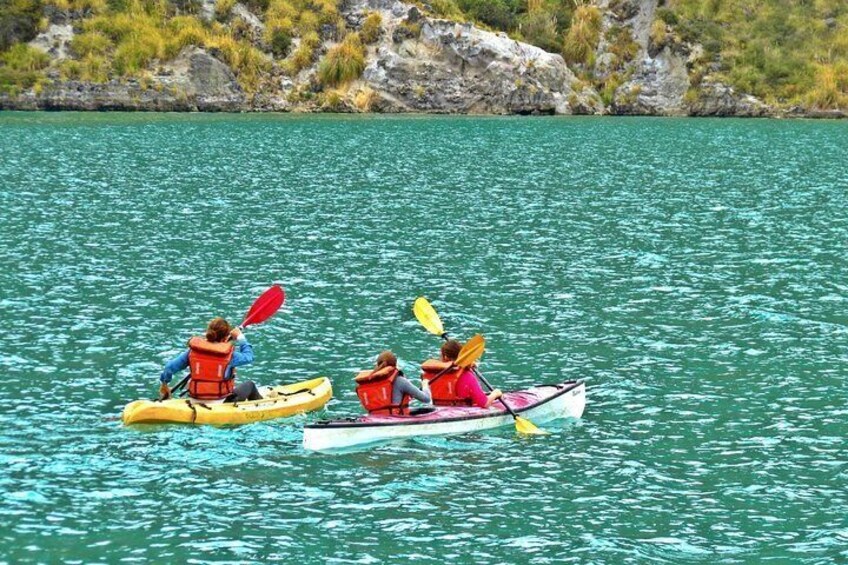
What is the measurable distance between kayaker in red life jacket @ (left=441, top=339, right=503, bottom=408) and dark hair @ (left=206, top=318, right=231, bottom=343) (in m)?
4.64

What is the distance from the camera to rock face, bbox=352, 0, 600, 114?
11456 centimetres

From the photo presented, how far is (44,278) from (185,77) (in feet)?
248

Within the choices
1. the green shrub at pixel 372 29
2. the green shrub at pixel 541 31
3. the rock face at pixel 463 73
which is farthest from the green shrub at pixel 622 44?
the green shrub at pixel 372 29

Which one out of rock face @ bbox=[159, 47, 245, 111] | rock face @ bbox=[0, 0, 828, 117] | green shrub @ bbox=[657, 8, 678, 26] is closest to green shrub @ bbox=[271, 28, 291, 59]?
rock face @ bbox=[0, 0, 828, 117]

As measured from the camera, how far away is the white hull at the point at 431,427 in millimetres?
22672

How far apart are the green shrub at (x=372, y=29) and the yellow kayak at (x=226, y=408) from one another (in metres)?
95.1

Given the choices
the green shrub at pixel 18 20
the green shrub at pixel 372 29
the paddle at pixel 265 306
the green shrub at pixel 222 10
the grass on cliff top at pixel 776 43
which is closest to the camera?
the paddle at pixel 265 306

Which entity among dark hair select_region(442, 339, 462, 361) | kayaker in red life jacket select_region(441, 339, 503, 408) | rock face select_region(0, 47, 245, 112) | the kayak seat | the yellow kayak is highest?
rock face select_region(0, 47, 245, 112)

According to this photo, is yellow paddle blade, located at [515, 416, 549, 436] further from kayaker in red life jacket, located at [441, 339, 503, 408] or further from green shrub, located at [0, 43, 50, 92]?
green shrub, located at [0, 43, 50, 92]

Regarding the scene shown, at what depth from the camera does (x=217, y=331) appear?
24750mm

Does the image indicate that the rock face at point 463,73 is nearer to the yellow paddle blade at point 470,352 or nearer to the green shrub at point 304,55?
the green shrub at point 304,55

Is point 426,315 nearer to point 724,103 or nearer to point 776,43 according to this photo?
point 724,103

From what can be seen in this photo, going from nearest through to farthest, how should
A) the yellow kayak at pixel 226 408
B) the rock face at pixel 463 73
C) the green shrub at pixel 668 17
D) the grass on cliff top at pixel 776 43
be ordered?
the yellow kayak at pixel 226 408 → the rock face at pixel 463 73 → the grass on cliff top at pixel 776 43 → the green shrub at pixel 668 17

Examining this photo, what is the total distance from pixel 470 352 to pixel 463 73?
3696 inches
